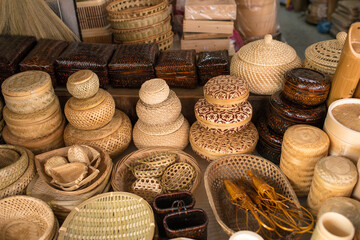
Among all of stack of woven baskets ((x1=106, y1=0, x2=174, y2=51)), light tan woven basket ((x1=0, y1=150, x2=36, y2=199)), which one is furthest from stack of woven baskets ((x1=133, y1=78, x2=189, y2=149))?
stack of woven baskets ((x1=106, y1=0, x2=174, y2=51))

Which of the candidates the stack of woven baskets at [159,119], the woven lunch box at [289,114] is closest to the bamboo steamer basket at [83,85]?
the stack of woven baskets at [159,119]

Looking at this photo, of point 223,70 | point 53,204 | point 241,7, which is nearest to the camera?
point 53,204

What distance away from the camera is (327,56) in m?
1.75

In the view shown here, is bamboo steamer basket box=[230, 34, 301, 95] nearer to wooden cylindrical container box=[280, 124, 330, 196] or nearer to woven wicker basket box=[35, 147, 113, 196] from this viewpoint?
wooden cylindrical container box=[280, 124, 330, 196]

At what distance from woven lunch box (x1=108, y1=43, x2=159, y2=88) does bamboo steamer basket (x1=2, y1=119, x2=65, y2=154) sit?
0.48 m

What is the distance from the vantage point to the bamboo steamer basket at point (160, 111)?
1786 millimetres

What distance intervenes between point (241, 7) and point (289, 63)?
56.4 inches

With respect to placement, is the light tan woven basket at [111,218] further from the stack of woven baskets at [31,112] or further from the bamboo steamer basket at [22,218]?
the stack of woven baskets at [31,112]

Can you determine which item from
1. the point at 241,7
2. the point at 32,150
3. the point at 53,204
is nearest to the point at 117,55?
the point at 32,150

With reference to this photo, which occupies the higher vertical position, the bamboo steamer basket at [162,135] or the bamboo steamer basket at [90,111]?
the bamboo steamer basket at [90,111]

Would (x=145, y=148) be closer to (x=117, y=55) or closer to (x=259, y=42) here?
(x=117, y=55)

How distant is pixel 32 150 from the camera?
1.88 metres

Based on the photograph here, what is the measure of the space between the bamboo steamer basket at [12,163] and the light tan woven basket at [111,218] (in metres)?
0.40

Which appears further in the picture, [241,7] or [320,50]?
[241,7]
